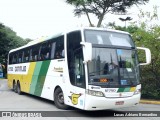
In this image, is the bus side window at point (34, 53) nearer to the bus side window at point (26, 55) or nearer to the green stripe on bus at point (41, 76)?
the bus side window at point (26, 55)

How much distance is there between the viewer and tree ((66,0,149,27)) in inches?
1240

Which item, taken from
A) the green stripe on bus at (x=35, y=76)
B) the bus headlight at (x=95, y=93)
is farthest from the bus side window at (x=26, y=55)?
the bus headlight at (x=95, y=93)

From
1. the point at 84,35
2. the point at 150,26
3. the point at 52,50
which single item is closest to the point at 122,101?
the point at 84,35

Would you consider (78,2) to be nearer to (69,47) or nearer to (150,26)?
(150,26)

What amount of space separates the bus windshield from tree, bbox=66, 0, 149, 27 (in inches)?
799

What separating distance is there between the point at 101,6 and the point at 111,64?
2193 cm

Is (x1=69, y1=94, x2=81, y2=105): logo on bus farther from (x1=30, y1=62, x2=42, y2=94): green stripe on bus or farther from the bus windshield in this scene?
(x1=30, y1=62, x2=42, y2=94): green stripe on bus

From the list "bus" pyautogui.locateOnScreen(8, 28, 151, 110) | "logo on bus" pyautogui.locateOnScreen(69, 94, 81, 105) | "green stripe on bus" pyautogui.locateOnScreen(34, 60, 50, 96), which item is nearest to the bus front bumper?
"bus" pyautogui.locateOnScreen(8, 28, 151, 110)

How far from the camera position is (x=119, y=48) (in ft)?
36.7

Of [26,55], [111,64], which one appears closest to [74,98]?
[111,64]

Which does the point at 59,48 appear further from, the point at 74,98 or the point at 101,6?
the point at 101,6

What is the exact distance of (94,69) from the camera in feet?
34.7

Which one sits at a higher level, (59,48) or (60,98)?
(59,48)

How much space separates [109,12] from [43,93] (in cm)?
1941
